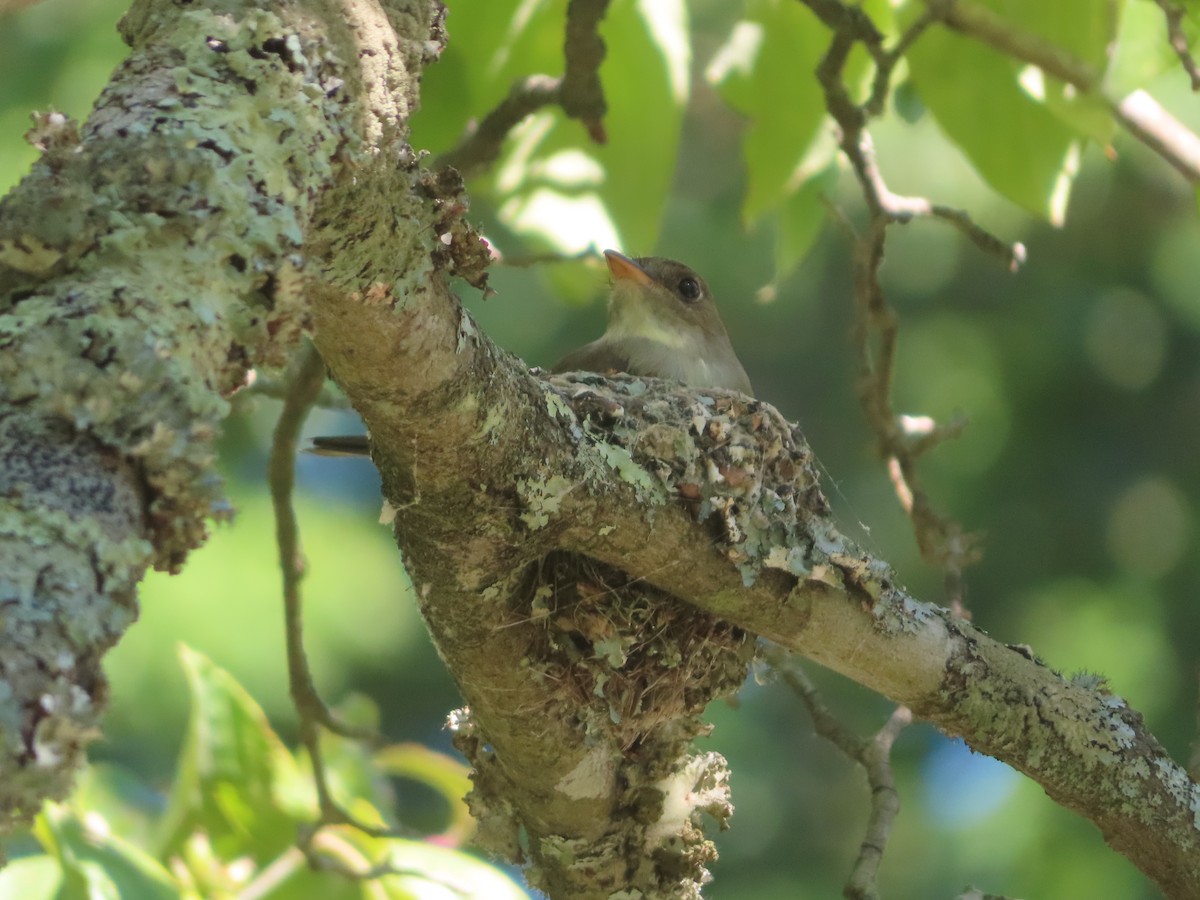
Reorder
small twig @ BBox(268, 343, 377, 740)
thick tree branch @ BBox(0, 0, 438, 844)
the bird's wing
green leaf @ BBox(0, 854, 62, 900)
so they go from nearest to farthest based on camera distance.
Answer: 1. thick tree branch @ BBox(0, 0, 438, 844)
2. green leaf @ BBox(0, 854, 62, 900)
3. small twig @ BBox(268, 343, 377, 740)
4. the bird's wing

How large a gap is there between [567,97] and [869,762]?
1.73m

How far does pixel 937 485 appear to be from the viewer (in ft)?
28.4

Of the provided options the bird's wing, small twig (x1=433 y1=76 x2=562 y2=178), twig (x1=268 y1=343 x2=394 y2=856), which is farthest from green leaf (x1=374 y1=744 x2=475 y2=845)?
small twig (x1=433 y1=76 x2=562 y2=178)

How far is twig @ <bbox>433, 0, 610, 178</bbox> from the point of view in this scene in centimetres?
346

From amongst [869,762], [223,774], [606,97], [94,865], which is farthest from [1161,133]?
[94,865]

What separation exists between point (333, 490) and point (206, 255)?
7.41m

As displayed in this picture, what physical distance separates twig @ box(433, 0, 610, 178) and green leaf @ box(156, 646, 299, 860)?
1.34m

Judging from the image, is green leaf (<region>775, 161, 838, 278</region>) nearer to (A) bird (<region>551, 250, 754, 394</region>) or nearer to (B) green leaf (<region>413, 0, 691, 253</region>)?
(B) green leaf (<region>413, 0, 691, 253</region>)

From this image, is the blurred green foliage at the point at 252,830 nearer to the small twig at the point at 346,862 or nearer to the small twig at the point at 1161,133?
the small twig at the point at 346,862

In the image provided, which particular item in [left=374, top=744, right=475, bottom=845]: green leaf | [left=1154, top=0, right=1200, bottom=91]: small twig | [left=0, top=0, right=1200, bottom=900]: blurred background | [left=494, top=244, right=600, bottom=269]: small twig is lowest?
[left=0, top=0, right=1200, bottom=900]: blurred background

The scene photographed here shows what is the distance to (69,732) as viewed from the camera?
3.12 feet

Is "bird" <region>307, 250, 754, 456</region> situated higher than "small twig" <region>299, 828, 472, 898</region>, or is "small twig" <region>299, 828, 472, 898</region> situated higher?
"bird" <region>307, 250, 754, 456</region>

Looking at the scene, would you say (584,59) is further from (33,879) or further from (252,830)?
(33,879)

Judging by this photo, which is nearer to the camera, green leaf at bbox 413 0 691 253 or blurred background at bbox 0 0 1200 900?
green leaf at bbox 413 0 691 253
